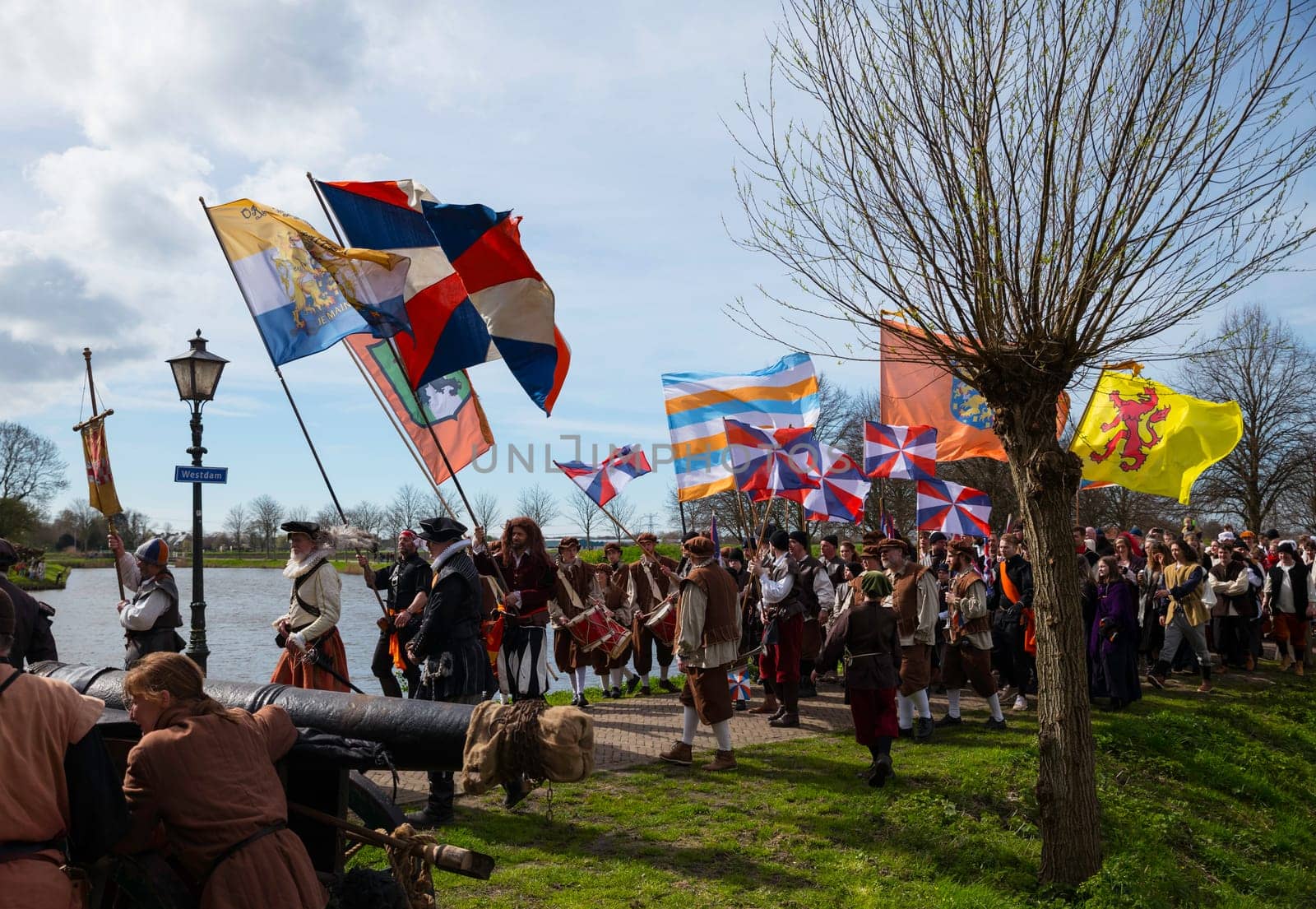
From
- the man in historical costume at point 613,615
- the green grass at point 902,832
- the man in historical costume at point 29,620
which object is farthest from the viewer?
the man in historical costume at point 613,615

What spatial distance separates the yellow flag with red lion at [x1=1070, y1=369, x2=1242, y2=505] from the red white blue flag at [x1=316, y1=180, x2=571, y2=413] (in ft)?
23.8

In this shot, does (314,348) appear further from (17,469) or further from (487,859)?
(17,469)

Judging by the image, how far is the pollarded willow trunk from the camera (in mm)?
5930

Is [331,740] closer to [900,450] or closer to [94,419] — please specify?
[94,419]

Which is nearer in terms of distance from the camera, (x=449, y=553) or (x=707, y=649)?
(x=449, y=553)

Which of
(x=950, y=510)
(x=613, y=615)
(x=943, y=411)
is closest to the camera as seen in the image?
(x=613, y=615)

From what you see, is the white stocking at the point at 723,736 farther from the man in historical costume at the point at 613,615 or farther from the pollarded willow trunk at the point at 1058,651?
the man in historical costume at the point at 613,615

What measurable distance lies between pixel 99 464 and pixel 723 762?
21.7ft

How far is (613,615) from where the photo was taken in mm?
13109

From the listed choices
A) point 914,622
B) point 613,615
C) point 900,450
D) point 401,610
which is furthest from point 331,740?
point 900,450

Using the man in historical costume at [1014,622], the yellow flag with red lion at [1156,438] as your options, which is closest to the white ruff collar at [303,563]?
the man in historical costume at [1014,622]

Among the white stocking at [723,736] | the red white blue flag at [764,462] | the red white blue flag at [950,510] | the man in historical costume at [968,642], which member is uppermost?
the red white blue flag at [764,462]

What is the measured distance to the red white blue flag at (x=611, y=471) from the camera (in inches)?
629

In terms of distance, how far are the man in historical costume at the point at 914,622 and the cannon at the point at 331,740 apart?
6.39m
